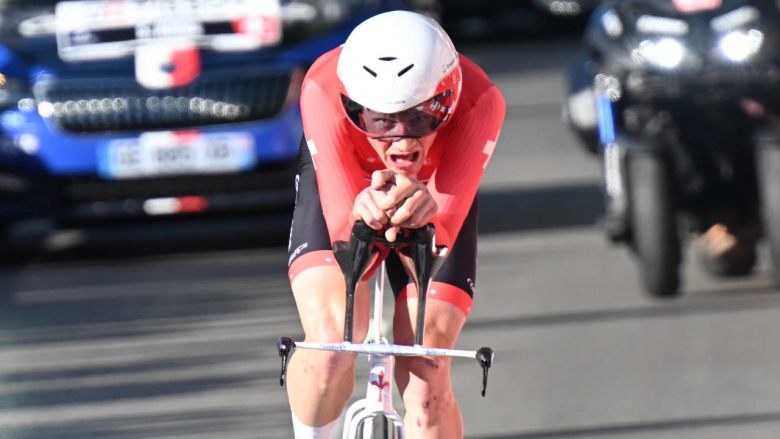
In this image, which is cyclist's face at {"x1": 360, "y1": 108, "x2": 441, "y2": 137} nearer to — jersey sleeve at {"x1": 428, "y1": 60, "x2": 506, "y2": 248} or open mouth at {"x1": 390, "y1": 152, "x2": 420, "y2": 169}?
open mouth at {"x1": 390, "y1": 152, "x2": 420, "y2": 169}

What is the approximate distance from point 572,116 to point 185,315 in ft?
7.99

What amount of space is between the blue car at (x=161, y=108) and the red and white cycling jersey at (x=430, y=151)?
17.0 ft

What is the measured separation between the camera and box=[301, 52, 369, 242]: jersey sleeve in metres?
5.04

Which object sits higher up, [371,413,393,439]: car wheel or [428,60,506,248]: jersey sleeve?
[428,60,506,248]: jersey sleeve

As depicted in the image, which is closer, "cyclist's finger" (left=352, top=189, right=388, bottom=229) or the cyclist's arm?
"cyclist's finger" (left=352, top=189, right=388, bottom=229)

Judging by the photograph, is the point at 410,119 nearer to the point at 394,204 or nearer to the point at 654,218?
the point at 394,204

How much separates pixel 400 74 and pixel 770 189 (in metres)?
4.81

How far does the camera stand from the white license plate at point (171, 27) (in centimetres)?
1055

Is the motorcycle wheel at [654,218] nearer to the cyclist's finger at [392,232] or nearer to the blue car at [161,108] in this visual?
the blue car at [161,108]

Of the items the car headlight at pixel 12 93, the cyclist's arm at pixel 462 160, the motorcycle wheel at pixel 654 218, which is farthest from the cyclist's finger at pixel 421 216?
the car headlight at pixel 12 93

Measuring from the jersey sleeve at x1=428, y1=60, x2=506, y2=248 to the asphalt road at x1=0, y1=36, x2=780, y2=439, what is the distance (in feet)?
7.34

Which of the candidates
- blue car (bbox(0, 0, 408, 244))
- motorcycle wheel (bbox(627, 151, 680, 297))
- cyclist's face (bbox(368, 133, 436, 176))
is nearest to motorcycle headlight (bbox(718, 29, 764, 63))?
motorcycle wheel (bbox(627, 151, 680, 297))

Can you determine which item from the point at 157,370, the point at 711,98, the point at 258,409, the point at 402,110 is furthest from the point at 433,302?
the point at 711,98

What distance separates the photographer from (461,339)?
884 centimetres
